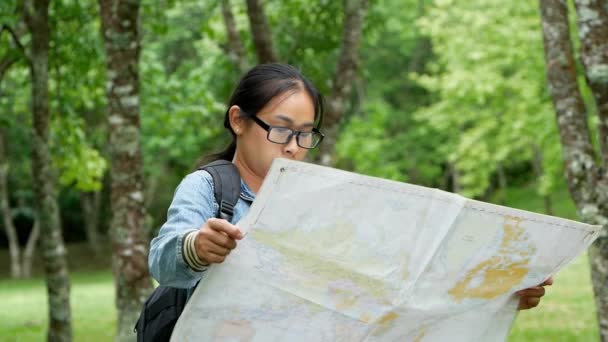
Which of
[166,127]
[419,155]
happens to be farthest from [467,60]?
[166,127]

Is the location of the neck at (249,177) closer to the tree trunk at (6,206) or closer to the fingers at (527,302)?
the fingers at (527,302)

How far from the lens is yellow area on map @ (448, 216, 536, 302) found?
226 centimetres

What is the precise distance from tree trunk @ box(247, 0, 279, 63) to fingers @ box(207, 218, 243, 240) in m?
7.12

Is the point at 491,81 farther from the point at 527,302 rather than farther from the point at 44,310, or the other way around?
the point at 527,302

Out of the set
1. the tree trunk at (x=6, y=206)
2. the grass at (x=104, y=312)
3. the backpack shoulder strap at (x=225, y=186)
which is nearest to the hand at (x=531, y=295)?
the backpack shoulder strap at (x=225, y=186)

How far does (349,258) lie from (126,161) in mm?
4569

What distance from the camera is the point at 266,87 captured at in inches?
100

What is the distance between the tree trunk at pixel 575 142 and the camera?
530 centimetres

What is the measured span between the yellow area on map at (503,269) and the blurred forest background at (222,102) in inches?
98.0

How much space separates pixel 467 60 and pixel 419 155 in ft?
36.1

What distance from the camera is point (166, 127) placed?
44.0ft

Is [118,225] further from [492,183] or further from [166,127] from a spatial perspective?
[492,183]

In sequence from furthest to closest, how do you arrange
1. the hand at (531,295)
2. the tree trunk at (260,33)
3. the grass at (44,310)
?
the grass at (44,310) < the tree trunk at (260,33) < the hand at (531,295)

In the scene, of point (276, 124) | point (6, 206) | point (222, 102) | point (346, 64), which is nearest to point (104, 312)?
point (222, 102)
